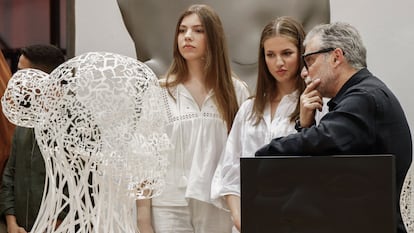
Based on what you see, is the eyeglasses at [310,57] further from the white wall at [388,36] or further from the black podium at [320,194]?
the white wall at [388,36]

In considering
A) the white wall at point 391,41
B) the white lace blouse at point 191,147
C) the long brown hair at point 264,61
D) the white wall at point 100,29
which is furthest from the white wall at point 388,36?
the white wall at point 100,29

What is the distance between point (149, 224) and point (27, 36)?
137cm

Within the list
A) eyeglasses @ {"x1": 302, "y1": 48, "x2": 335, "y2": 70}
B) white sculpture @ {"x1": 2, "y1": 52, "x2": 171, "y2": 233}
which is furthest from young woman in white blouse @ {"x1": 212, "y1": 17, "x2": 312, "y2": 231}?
white sculpture @ {"x1": 2, "y1": 52, "x2": 171, "y2": 233}

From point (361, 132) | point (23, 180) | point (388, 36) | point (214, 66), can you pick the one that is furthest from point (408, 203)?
point (23, 180)

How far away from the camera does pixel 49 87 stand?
2.02 m

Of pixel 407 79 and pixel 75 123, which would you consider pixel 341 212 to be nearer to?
pixel 75 123

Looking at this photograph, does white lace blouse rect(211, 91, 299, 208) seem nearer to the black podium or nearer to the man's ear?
the man's ear

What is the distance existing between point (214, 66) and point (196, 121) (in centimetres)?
23

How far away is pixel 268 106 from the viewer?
2.66 meters

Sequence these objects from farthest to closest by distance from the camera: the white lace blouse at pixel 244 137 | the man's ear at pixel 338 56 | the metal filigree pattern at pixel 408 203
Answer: the white lace blouse at pixel 244 137 → the man's ear at pixel 338 56 → the metal filigree pattern at pixel 408 203

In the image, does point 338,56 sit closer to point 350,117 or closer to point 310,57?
point 310,57

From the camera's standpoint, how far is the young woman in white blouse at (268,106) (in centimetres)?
261

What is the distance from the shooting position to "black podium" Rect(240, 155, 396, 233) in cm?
180

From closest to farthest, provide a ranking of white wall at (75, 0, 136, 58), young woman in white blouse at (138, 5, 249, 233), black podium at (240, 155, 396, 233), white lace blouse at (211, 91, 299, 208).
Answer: black podium at (240, 155, 396, 233), white lace blouse at (211, 91, 299, 208), young woman in white blouse at (138, 5, 249, 233), white wall at (75, 0, 136, 58)
